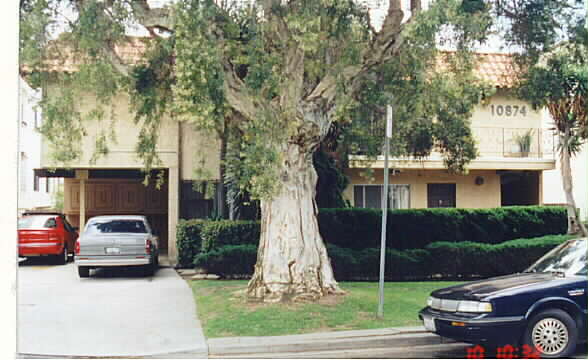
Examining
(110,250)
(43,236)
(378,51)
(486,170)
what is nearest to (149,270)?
(110,250)

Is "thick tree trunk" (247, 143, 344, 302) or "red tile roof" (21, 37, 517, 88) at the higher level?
"red tile roof" (21, 37, 517, 88)

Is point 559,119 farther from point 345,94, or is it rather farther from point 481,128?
point 345,94

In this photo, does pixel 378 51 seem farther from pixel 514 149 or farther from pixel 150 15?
pixel 514 149

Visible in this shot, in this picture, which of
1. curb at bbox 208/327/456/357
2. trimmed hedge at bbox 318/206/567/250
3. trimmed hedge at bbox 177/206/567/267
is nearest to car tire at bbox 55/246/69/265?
trimmed hedge at bbox 177/206/567/267

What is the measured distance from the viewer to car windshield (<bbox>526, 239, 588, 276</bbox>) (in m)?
8.26

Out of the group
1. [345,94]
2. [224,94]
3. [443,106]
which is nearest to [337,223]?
[443,106]

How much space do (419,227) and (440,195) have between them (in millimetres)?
3909

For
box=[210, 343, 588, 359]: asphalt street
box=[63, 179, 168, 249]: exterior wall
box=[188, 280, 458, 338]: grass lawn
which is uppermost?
box=[63, 179, 168, 249]: exterior wall

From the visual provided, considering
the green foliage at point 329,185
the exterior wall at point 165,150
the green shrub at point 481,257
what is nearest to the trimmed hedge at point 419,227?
the green foliage at point 329,185

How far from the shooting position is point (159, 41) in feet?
37.3

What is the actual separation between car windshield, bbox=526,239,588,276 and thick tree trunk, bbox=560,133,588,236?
770cm

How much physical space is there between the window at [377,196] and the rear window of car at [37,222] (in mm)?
9145

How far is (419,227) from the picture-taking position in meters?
17.3
